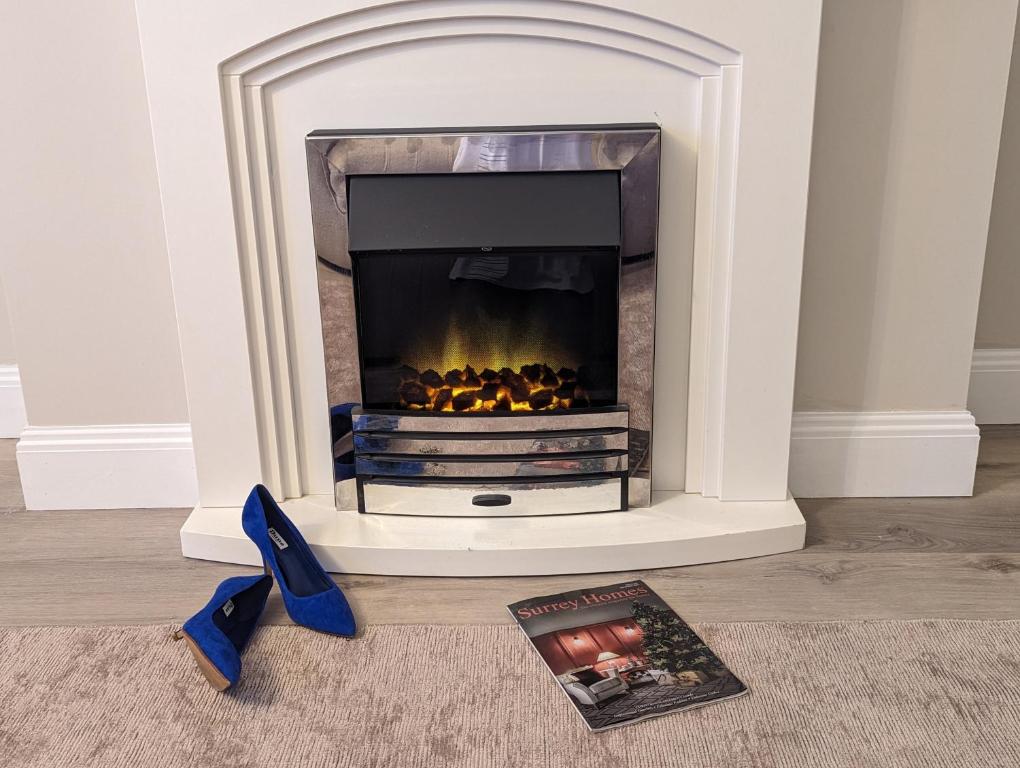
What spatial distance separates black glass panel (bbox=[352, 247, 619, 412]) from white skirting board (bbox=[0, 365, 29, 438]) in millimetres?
1144

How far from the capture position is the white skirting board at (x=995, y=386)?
2479 mm

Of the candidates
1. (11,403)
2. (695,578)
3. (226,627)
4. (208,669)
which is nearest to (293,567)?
(226,627)

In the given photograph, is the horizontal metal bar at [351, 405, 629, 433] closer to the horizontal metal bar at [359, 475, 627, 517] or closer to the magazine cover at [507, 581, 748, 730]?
the horizontal metal bar at [359, 475, 627, 517]

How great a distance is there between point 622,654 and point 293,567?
0.67 m

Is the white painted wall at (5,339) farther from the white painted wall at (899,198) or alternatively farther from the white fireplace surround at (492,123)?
the white painted wall at (899,198)

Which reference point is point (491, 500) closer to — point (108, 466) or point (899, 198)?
point (108, 466)

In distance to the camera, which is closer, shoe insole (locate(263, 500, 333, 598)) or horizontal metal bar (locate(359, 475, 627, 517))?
→ shoe insole (locate(263, 500, 333, 598))

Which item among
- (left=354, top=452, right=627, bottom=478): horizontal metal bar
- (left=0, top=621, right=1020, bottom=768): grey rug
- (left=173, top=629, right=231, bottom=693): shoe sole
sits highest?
(left=354, top=452, right=627, bottom=478): horizontal metal bar

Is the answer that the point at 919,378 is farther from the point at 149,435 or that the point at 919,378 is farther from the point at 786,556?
the point at 149,435

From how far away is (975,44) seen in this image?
1875mm

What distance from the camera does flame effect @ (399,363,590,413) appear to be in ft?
6.46

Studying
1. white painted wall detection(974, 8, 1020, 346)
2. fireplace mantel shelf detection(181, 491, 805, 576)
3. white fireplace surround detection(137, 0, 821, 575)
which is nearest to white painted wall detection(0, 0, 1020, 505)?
white fireplace surround detection(137, 0, 821, 575)

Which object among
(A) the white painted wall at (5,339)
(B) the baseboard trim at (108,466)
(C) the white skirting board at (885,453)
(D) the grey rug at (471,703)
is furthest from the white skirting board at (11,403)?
(C) the white skirting board at (885,453)

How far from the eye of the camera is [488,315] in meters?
1.92
